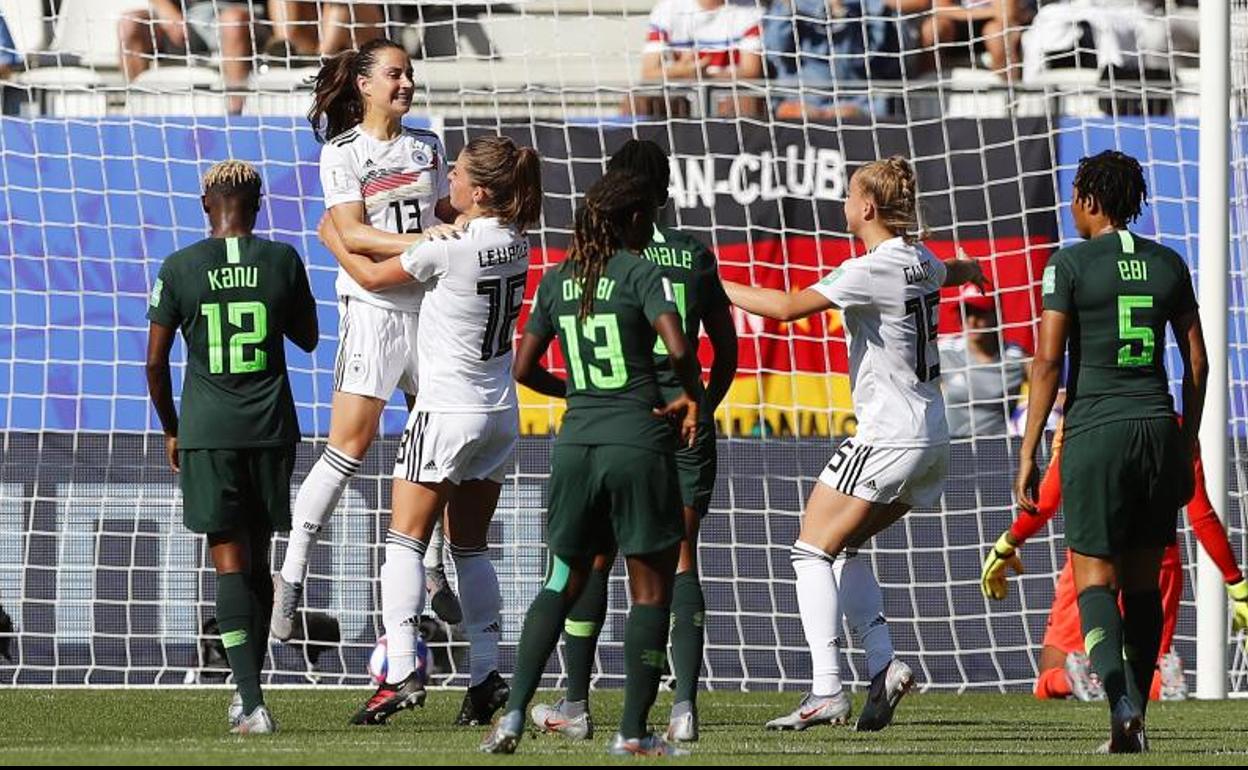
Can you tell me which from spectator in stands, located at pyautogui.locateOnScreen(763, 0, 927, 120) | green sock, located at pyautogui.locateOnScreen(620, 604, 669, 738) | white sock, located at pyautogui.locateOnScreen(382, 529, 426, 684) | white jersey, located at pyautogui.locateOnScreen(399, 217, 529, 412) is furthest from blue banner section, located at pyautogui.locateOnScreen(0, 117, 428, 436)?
green sock, located at pyautogui.locateOnScreen(620, 604, 669, 738)

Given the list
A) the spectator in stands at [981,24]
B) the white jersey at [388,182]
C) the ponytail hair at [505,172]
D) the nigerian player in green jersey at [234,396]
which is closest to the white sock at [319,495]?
the white jersey at [388,182]

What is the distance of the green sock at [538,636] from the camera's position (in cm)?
605

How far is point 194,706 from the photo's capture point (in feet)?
29.0

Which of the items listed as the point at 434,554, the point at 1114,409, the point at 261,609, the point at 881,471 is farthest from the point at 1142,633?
the point at 434,554

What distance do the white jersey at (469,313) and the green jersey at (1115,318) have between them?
69.5 inches

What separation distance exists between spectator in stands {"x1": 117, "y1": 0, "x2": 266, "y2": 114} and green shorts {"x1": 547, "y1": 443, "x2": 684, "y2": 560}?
676cm

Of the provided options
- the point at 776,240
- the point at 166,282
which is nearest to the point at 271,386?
the point at 166,282

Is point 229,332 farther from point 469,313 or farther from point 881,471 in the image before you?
point 881,471

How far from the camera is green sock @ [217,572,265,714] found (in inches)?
279

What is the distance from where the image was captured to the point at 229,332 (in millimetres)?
7117

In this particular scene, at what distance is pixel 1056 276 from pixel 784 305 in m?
0.94

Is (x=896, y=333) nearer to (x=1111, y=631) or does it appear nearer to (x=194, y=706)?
(x=1111, y=631)

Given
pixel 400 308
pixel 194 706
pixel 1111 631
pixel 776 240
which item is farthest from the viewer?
pixel 776 240

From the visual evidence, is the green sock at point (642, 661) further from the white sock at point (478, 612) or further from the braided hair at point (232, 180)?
the braided hair at point (232, 180)
